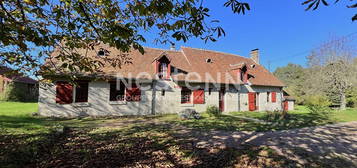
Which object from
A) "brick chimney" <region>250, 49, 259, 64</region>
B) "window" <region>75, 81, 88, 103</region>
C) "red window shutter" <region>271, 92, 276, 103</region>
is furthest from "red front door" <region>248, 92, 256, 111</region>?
"window" <region>75, 81, 88, 103</region>

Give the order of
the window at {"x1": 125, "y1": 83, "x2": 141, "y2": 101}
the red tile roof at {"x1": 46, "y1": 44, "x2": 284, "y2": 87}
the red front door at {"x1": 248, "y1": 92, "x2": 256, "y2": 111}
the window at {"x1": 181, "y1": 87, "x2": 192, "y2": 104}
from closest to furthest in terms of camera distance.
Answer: the window at {"x1": 125, "y1": 83, "x2": 141, "y2": 101}
the red tile roof at {"x1": 46, "y1": 44, "x2": 284, "y2": 87}
the window at {"x1": 181, "y1": 87, "x2": 192, "y2": 104}
the red front door at {"x1": 248, "y1": 92, "x2": 256, "y2": 111}

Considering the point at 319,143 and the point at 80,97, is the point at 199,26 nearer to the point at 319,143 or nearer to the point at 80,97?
the point at 319,143

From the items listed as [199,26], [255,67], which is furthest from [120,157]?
[255,67]

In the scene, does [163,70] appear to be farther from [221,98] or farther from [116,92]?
[221,98]

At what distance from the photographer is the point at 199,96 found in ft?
46.0

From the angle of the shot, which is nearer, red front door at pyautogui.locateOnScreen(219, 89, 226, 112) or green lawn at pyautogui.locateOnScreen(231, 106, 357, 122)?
green lawn at pyautogui.locateOnScreen(231, 106, 357, 122)

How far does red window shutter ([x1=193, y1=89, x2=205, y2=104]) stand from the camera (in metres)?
13.9

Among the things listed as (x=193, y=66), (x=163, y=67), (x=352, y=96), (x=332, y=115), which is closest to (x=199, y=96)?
(x=193, y=66)

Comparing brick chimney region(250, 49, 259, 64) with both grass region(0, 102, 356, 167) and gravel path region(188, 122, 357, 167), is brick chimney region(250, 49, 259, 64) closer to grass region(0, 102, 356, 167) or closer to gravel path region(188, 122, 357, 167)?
gravel path region(188, 122, 357, 167)

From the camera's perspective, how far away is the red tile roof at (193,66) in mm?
12562

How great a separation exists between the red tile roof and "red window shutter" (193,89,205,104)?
96 centimetres

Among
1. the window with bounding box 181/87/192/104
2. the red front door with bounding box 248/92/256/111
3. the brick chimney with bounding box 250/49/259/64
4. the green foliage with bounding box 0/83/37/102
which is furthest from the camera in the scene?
the brick chimney with bounding box 250/49/259/64

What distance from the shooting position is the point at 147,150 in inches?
183

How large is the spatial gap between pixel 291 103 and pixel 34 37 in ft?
73.2
